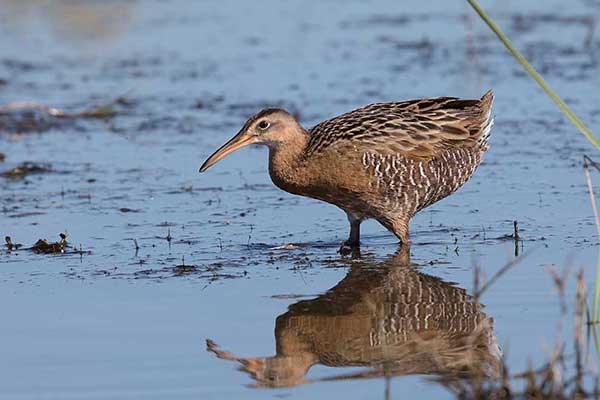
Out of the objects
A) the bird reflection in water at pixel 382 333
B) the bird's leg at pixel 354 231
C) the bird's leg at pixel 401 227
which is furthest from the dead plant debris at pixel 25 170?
the bird reflection in water at pixel 382 333

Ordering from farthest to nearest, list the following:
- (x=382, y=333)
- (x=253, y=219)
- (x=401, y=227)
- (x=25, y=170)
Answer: (x=25, y=170) → (x=253, y=219) → (x=401, y=227) → (x=382, y=333)

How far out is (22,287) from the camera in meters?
8.23

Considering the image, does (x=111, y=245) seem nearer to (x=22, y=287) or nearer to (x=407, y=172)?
(x=22, y=287)

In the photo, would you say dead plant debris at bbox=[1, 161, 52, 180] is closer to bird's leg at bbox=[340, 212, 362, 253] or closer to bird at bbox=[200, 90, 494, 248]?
bird at bbox=[200, 90, 494, 248]

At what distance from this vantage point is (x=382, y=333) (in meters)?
7.08

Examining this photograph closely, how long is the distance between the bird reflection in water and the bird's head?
1.23m

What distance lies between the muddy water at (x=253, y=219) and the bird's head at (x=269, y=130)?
0.69 metres

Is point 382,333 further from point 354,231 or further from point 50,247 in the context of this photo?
point 50,247

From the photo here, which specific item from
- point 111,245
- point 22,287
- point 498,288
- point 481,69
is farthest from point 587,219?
point 481,69

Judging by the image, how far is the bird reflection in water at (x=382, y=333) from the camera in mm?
6500

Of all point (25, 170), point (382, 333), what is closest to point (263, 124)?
point (382, 333)

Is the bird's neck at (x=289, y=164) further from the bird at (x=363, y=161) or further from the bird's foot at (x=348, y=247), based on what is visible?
the bird's foot at (x=348, y=247)

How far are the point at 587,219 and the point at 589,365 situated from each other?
11.1 ft

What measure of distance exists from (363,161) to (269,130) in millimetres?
659
